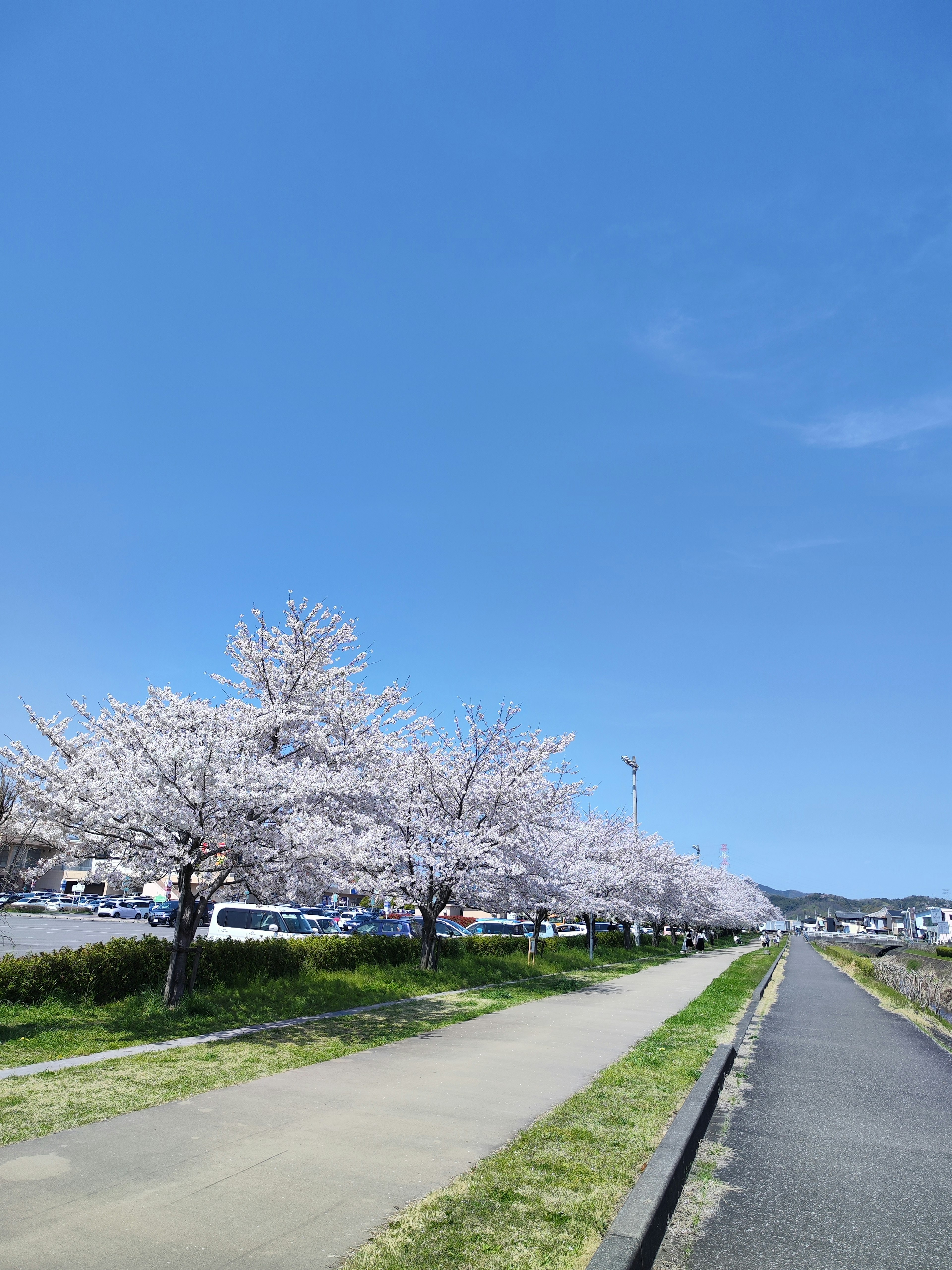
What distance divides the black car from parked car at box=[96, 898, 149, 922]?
0.59 metres

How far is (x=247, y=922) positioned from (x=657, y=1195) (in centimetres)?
1901

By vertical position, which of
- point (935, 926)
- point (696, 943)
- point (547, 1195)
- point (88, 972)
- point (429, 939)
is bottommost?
point (547, 1195)

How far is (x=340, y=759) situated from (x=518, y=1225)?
11405 mm

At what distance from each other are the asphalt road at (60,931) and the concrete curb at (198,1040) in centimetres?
671

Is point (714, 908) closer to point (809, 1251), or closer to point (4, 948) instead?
point (4, 948)

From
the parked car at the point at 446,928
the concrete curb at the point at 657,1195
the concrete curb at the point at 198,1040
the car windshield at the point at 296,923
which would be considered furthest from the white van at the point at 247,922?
the concrete curb at the point at 657,1195

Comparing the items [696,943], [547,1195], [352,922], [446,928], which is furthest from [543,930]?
[547,1195]

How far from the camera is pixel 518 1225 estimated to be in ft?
15.5

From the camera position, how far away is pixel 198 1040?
1016 centimetres

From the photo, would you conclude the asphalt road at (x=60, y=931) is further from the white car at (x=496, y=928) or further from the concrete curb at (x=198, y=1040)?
the white car at (x=496, y=928)

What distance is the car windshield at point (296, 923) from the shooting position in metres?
23.0

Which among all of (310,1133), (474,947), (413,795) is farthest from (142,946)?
(474,947)

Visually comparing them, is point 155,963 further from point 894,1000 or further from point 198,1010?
point 894,1000

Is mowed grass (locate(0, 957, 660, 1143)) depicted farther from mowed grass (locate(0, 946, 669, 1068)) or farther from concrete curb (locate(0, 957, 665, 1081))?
mowed grass (locate(0, 946, 669, 1068))
